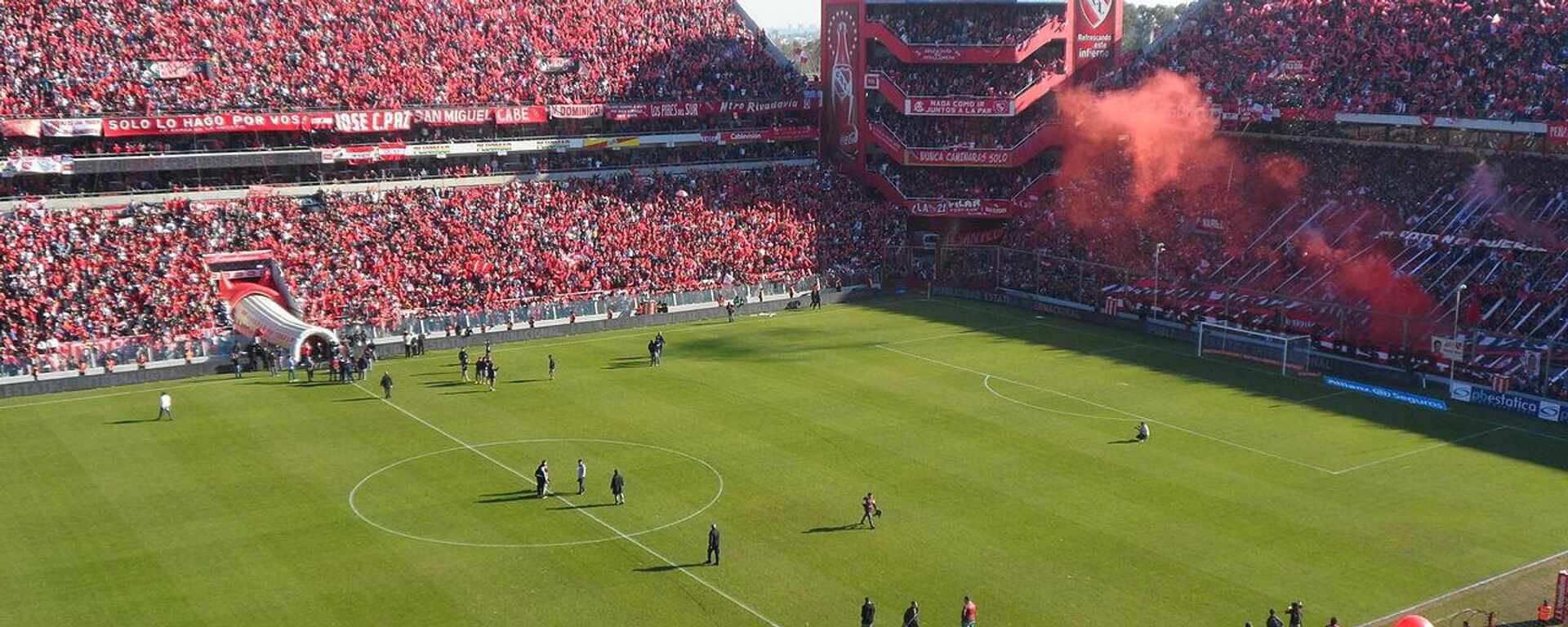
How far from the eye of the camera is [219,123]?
2630 inches

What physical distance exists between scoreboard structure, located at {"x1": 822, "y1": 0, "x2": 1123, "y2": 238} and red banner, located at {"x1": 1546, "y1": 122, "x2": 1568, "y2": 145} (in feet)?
84.4

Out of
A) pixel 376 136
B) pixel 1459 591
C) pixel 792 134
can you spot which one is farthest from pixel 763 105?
pixel 1459 591

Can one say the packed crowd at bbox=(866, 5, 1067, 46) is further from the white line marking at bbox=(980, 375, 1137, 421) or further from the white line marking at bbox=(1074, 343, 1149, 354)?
the white line marking at bbox=(980, 375, 1137, 421)

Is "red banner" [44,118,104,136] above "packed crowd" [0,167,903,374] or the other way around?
above

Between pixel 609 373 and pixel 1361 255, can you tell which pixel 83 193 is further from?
pixel 1361 255

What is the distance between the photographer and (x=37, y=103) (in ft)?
209

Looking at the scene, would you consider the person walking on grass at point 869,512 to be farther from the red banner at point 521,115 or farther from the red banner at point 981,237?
the red banner at point 521,115

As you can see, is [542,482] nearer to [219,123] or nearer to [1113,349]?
[1113,349]

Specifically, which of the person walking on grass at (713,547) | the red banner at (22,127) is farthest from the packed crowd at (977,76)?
the person walking on grass at (713,547)

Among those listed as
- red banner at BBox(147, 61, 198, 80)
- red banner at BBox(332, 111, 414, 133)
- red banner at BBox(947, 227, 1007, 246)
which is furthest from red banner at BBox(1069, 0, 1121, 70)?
red banner at BBox(147, 61, 198, 80)

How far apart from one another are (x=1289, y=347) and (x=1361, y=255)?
10470 millimetres

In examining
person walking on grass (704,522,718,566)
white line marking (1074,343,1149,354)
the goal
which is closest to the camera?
person walking on grass (704,522,718,566)

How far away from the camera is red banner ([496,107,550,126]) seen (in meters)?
75.6

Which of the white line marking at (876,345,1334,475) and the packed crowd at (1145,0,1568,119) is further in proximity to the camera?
the packed crowd at (1145,0,1568,119)
